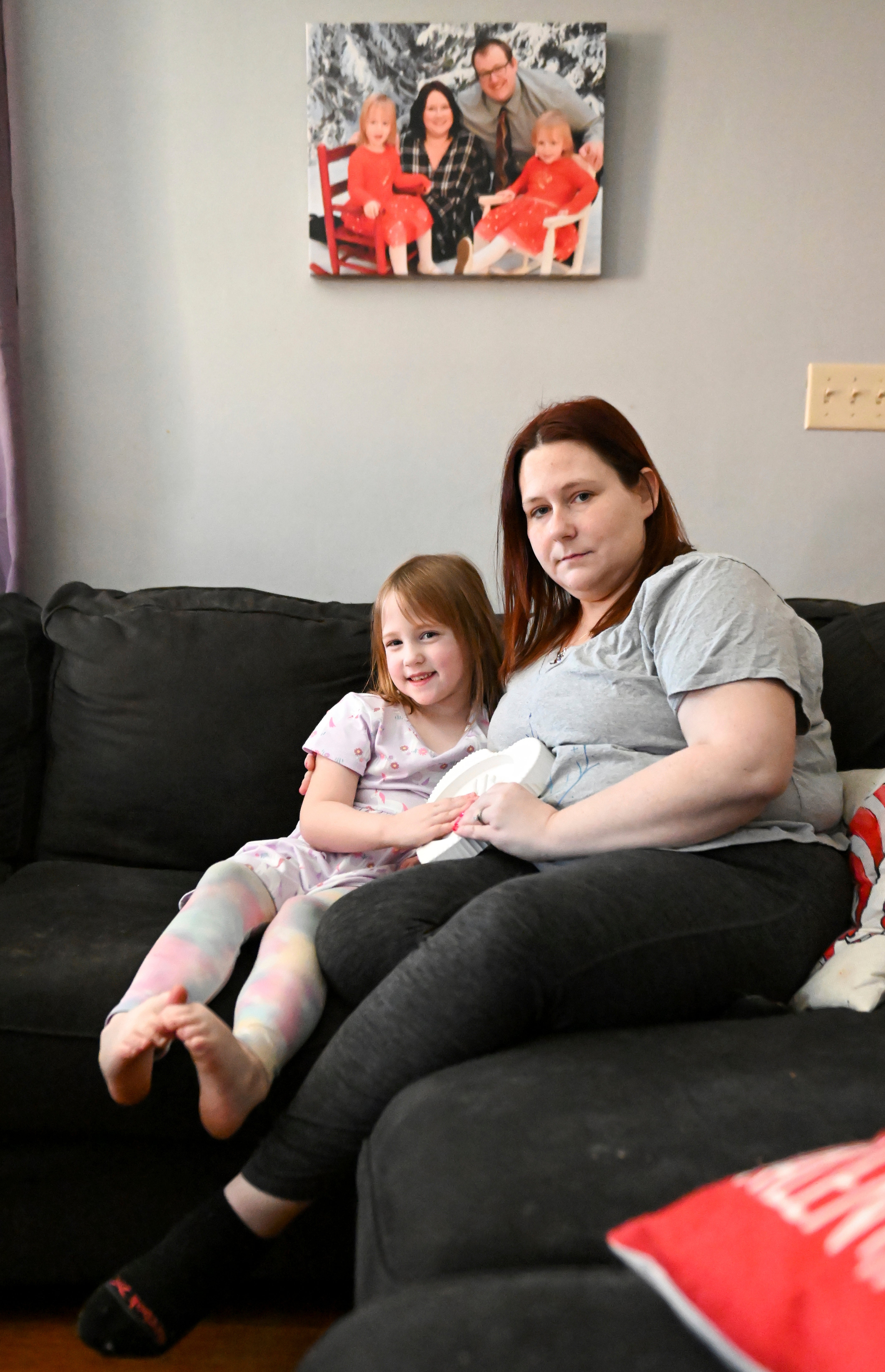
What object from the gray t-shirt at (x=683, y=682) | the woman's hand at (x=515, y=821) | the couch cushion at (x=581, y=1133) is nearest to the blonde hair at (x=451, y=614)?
the gray t-shirt at (x=683, y=682)

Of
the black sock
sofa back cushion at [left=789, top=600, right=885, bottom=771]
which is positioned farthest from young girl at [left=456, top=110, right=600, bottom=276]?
the black sock

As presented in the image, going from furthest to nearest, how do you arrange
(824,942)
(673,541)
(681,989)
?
(673,541), (824,942), (681,989)

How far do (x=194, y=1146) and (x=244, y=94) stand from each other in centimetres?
185

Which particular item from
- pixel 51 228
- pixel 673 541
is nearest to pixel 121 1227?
pixel 673 541

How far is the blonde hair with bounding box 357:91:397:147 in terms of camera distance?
71.6 inches

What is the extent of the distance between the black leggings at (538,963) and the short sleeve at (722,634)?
0.20 m

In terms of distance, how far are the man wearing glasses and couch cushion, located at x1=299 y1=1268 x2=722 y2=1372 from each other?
1.88m

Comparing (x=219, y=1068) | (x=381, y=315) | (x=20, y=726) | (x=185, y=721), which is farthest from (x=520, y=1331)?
(x=381, y=315)

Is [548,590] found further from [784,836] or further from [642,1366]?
[642,1366]

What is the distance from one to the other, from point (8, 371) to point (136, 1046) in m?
1.42

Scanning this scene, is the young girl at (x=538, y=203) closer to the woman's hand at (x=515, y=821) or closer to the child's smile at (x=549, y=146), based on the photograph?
the child's smile at (x=549, y=146)

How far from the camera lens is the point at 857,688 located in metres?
1.45

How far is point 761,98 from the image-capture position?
185cm

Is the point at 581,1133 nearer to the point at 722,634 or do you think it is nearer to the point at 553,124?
the point at 722,634
